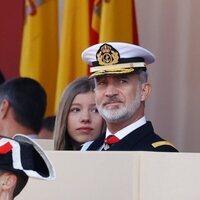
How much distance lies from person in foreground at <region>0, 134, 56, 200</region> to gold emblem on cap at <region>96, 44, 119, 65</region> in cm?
138

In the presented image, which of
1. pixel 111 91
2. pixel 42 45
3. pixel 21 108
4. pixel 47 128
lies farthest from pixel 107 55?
pixel 42 45

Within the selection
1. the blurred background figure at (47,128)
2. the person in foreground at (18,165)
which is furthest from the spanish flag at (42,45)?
the person in foreground at (18,165)

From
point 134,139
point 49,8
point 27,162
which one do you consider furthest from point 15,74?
point 27,162

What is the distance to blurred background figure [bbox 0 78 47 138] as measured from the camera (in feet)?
15.8

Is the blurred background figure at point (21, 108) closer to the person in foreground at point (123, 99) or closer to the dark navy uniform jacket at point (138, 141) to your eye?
the person in foreground at point (123, 99)

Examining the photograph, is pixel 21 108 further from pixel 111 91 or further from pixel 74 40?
pixel 74 40

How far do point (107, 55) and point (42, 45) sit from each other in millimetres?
2154

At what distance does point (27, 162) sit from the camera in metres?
2.72

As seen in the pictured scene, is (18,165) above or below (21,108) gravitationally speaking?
above

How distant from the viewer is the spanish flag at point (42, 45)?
20.5ft

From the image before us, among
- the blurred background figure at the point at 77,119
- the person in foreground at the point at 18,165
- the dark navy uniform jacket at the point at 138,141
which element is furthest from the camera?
the blurred background figure at the point at 77,119

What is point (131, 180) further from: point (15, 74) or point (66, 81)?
point (15, 74)

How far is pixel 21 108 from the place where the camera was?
15.9 ft

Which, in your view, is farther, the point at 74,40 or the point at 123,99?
the point at 74,40
